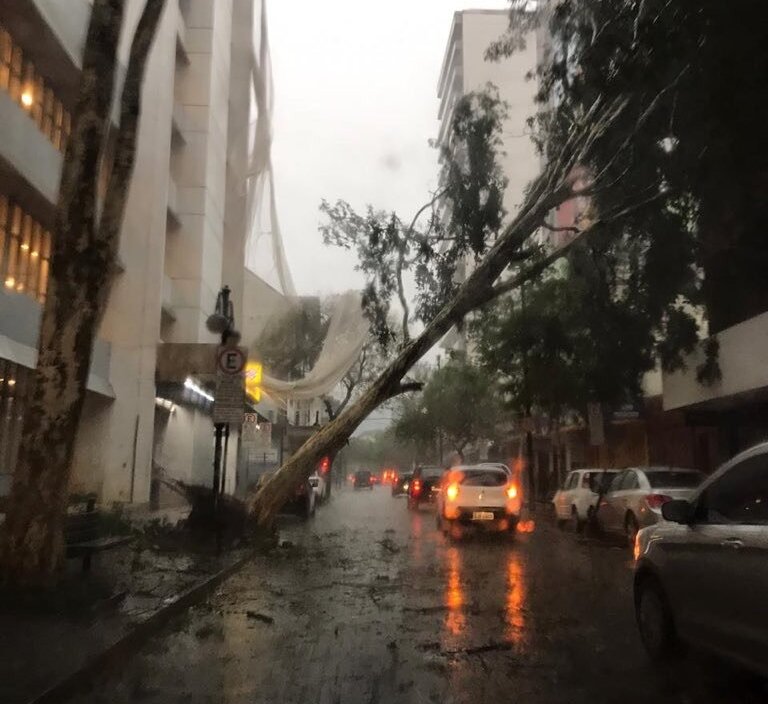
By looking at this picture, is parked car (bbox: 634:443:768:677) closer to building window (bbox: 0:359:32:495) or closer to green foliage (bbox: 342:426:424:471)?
building window (bbox: 0:359:32:495)

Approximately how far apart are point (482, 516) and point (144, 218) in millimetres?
10780

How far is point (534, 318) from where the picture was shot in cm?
2534

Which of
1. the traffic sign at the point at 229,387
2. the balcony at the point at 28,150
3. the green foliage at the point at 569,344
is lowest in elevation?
the traffic sign at the point at 229,387

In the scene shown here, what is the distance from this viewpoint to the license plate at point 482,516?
1816 cm

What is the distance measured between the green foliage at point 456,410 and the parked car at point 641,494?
94.8 ft

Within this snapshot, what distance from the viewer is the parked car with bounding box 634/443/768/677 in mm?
4875

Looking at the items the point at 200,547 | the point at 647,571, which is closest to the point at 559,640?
the point at 647,571

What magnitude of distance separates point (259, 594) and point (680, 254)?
1315 cm

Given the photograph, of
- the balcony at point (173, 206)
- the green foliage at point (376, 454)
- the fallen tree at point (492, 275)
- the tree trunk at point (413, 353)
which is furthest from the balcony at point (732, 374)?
the green foliage at point (376, 454)

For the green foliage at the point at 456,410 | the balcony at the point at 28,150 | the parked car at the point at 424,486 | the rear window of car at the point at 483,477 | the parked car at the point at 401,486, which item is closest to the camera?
the balcony at the point at 28,150

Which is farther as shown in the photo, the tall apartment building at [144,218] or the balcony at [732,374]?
the balcony at [732,374]

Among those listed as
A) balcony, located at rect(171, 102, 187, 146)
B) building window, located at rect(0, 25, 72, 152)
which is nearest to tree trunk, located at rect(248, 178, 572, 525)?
building window, located at rect(0, 25, 72, 152)

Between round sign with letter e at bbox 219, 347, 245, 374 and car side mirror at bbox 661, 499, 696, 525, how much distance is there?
8.15m

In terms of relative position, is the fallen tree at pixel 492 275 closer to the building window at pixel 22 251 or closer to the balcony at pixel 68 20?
the building window at pixel 22 251
